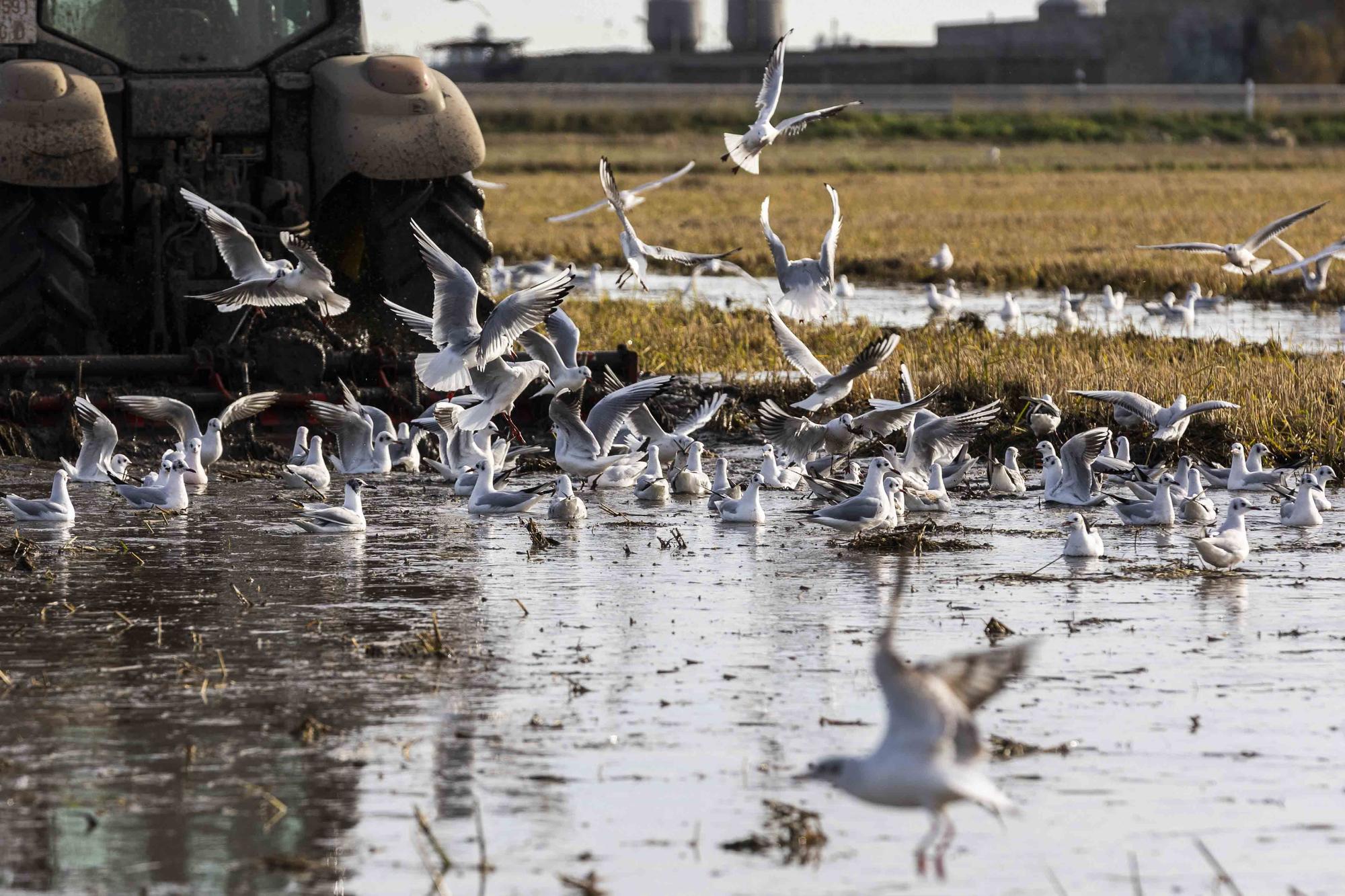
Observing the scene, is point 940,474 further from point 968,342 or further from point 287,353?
point 968,342

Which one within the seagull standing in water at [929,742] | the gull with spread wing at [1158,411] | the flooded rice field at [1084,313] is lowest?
the flooded rice field at [1084,313]

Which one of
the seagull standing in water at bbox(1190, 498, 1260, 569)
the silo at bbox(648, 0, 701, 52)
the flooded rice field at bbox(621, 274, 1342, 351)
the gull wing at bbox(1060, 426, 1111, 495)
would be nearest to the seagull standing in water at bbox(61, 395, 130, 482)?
the gull wing at bbox(1060, 426, 1111, 495)

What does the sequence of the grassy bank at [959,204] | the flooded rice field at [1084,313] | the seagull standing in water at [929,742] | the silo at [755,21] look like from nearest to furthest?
the seagull standing in water at [929,742]
the flooded rice field at [1084,313]
the grassy bank at [959,204]
the silo at [755,21]

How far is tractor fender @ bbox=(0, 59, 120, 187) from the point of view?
11.2 meters

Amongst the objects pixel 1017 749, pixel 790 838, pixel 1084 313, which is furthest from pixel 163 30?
pixel 1084 313

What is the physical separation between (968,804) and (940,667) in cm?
84

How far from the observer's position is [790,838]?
16.7 ft

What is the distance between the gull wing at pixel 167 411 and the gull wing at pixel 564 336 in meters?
2.05

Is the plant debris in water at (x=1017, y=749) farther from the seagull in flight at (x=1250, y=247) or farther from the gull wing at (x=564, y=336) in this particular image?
the seagull in flight at (x=1250, y=247)

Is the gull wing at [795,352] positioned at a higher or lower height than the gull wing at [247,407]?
higher

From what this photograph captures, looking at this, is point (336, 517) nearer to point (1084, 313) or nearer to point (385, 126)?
point (385, 126)

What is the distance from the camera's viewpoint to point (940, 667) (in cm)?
475

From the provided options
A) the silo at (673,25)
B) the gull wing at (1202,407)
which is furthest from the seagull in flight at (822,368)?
the silo at (673,25)

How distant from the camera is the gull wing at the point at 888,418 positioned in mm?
11113
